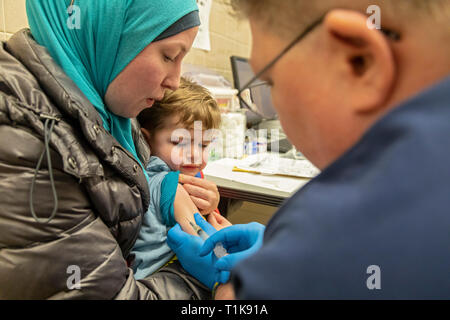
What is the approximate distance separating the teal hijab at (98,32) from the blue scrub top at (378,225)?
64cm

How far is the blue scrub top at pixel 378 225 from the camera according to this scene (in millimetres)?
262

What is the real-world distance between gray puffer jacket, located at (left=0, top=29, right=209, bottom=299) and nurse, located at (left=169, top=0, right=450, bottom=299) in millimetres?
408

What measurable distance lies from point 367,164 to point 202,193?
33.4 inches

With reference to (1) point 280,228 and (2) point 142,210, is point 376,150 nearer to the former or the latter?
(1) point 280,228

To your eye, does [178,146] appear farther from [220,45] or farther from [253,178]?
[220,45]

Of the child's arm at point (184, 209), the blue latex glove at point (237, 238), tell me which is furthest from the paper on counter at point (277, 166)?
the blue latex glove at point (237, 238)

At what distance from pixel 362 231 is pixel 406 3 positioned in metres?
0.24

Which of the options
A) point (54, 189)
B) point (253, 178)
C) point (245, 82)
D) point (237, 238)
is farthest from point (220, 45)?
point (54, 189)

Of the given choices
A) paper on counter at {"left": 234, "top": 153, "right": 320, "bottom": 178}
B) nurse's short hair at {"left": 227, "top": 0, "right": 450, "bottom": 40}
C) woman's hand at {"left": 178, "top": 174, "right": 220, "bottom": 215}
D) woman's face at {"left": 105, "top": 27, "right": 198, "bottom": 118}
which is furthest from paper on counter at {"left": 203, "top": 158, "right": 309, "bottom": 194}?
nurse's short hair at {"left": 227, "top": 0, "right": 450, "bottom": 40}

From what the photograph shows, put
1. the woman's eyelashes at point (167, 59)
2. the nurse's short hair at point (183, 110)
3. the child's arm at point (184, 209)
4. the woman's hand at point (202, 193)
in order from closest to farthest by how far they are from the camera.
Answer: the woman's eyelashes at point (167, 59) < the child's arm at point (184, 209) < the woman's hand at point (202, 193) < the nurse's short hair at point (183, 110)

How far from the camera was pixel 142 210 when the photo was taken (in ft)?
2.60

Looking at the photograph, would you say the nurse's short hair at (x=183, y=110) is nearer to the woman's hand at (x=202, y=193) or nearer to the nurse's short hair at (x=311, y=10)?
the woman's hand at (x=202, y=193)

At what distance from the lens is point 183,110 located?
48.1 inches
